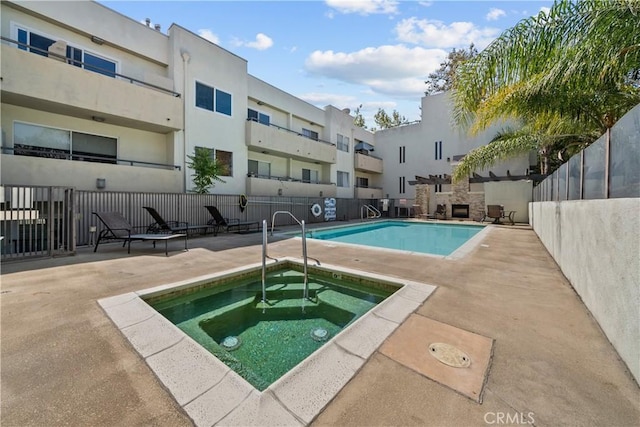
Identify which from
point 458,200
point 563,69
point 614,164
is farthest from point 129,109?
point 458,200

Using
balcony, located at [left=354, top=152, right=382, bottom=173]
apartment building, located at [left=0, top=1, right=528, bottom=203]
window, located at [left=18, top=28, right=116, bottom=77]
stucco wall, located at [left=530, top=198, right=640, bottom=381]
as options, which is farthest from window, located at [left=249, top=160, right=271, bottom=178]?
stucco wall, located at [left=530, top=198, right=640, bottom=381]

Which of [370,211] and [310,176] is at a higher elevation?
[310,176]

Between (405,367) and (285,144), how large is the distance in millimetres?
15899

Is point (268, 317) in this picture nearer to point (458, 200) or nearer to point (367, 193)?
point (458, 200)

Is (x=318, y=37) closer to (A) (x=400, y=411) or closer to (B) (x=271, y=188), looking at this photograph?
(B) (x=271, y=188)

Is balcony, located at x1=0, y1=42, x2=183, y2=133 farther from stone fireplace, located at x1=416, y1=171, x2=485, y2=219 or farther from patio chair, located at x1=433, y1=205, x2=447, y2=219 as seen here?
patio chair, located at x1=433, y1=205, x2=447, y2=219

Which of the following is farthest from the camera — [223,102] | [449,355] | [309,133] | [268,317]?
[309,133]

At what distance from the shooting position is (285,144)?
16.9m

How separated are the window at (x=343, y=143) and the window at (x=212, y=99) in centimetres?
1111

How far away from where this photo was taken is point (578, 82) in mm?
5191

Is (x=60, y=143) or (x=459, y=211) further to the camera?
(x=459, y=211)

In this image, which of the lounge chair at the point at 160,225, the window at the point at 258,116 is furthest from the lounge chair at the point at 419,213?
the lounge chair at the point at 160,225

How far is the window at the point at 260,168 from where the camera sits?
16734 mm

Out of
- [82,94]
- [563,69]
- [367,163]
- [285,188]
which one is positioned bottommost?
[285,188]
